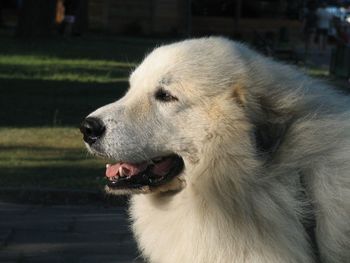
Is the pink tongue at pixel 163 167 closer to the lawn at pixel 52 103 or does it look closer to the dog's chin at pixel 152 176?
the dog's chin at pixel 152 176

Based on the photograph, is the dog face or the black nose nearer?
the dog face

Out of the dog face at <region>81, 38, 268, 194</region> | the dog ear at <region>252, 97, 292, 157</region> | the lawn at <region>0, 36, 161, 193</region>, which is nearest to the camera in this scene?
the dog ear at <region>252, 97, 292, 157</region>

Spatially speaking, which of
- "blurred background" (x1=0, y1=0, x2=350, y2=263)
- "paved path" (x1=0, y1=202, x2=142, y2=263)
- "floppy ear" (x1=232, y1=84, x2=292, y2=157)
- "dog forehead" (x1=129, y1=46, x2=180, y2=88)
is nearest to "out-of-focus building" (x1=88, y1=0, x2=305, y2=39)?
"blurred background" (x1=0, y1=0, x2=350, y2=263)

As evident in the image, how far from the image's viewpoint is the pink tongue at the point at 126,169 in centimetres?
404

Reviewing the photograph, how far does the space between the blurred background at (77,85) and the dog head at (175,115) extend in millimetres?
663

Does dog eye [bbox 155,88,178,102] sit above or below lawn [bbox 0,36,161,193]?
above

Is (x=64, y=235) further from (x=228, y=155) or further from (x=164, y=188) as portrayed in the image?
(x=228, y=155)

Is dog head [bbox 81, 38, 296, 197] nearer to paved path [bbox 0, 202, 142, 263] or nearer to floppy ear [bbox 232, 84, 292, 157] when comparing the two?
floppy ear [bbox 232, 84, 292, 157]

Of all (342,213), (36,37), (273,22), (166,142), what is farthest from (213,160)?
(273,22)

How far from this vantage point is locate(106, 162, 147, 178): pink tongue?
404 centimetres

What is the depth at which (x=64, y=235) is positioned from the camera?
23.9 ft

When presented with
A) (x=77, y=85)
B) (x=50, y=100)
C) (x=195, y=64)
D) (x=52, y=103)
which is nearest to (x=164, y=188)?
(x=195, y=64)

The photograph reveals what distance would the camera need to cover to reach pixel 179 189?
4008mm

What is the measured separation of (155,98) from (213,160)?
49cm
